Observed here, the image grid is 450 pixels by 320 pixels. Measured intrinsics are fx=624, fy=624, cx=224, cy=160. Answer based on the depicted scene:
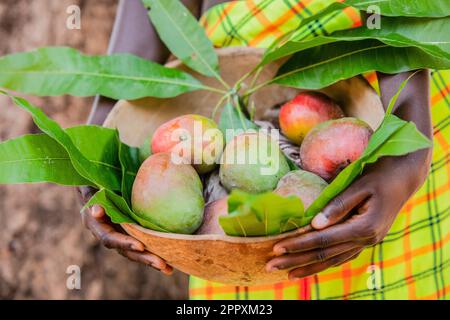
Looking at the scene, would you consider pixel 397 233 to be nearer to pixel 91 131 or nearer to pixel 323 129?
pixel 323 129

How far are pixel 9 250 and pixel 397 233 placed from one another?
88 centimetres

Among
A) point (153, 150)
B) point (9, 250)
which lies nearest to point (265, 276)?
point (153, 150)

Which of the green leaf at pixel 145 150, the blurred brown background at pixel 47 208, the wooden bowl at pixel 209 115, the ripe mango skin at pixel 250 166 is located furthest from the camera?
the blurred brown background at pixel 47 208

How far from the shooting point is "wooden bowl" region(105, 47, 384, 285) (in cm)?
72

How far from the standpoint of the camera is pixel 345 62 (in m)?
0.88

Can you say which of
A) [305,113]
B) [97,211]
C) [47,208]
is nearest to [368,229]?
[305,113]

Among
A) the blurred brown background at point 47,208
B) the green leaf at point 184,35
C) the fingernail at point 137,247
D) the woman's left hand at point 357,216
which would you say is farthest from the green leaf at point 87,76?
the blurred brown background at point 47,208

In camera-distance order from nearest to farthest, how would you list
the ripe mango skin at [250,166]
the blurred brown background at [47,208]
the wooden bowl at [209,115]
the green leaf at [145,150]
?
the wooden bowl at [209,115] < the ripe mango skin at [250,166] < the green leaf at [145,150] < the blurred brown background at [47,208]

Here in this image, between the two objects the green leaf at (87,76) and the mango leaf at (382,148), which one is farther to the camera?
the green leaf at (87,76)

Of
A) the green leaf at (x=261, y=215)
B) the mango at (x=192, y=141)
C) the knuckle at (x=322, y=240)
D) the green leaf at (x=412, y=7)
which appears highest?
the green leaf at (x=412, y=7)

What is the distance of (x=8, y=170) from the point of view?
0.77 meters

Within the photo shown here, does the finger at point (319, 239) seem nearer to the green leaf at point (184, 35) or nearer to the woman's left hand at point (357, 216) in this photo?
the woman's left hand at point (357, 216)

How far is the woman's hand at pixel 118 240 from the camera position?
81 centimetres

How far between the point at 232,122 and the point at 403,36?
0.93 ft
